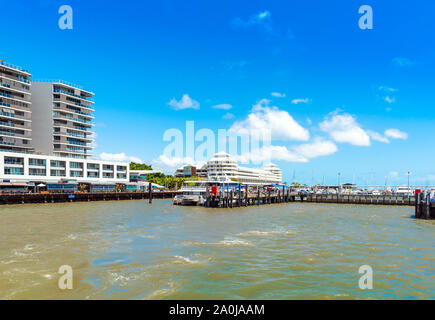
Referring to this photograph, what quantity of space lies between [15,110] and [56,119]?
43.8 feet

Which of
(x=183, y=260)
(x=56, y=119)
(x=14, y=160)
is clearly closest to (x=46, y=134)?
(x=56, y=119)

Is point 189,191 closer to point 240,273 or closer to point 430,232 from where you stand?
point 430,232

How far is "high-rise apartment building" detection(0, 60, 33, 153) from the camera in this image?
8694cm

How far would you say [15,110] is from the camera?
90062mm

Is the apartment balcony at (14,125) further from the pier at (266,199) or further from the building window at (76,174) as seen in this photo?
A: the pier at (266,199)

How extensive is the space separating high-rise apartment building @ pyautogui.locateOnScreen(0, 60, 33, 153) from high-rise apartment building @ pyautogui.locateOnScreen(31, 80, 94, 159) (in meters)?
4.50

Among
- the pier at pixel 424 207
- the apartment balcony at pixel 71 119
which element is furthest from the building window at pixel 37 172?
the pier at pixel 424 207

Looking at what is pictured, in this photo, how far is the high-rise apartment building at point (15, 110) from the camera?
86.9 meters

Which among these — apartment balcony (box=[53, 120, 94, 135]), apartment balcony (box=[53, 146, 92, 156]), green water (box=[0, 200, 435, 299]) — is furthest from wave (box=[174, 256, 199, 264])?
apartment balcony (box=[53, 120, 94, 135])

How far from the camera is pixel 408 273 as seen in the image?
53.9 ft

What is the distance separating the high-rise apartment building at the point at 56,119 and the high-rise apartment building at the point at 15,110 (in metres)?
4.50

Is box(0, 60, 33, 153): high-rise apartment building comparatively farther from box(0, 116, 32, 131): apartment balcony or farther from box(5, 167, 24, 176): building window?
box(5, 167, 24, 176): building window

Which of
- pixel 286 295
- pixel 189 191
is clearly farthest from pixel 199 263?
pixel 189 191

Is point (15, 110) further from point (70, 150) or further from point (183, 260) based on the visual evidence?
point (183, 260)
